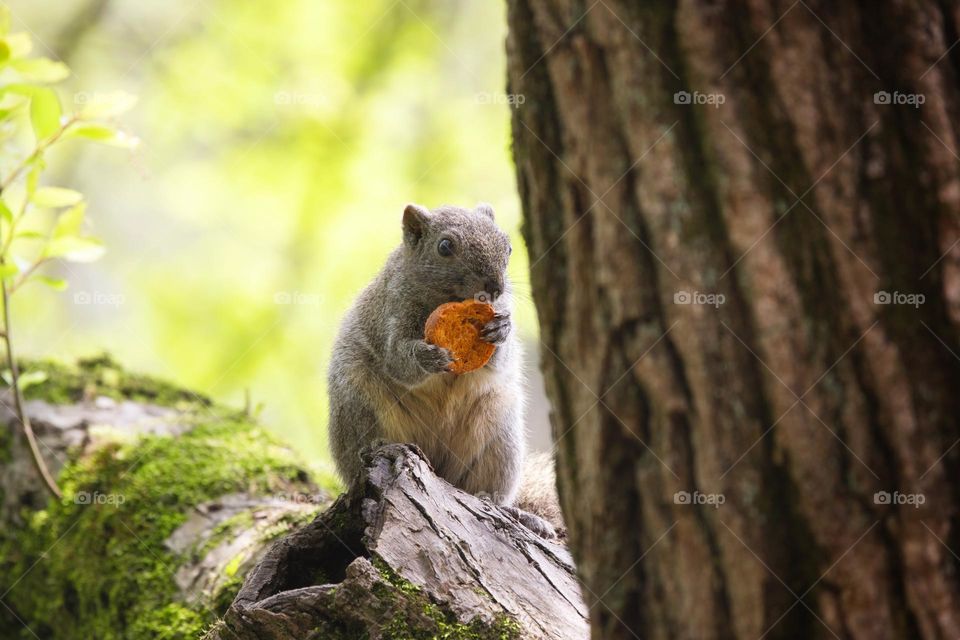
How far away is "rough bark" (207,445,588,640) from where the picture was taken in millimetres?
2375

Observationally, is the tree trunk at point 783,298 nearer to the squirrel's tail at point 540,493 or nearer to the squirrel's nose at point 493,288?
the squirrel's tail at point 540,493

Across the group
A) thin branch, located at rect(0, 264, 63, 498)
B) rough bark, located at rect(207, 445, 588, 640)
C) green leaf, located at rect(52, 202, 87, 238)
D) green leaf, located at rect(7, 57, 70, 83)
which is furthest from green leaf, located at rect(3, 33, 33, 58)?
rough bark, located at rect(207, 445, 588, 640)

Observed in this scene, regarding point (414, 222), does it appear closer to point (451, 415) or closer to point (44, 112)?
point (451, 415)

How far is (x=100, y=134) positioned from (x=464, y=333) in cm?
176

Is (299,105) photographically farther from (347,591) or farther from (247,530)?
(347,591)

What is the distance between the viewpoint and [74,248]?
12.5ft

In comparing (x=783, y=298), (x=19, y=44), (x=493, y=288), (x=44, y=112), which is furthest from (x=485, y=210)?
(x=783, y=298)

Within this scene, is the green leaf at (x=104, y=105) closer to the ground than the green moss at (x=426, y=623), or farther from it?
farther from it

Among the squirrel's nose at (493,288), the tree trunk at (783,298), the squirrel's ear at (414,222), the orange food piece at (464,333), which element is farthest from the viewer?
the squirrel's ear at (414,222)

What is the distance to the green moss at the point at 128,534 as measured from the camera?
11.7ft

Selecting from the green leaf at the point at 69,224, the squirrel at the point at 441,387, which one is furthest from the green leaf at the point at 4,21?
the squirrel at the point at 441,387

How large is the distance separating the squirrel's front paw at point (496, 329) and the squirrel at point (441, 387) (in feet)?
0.14

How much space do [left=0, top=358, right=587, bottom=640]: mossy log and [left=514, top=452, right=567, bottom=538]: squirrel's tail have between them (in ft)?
2.93

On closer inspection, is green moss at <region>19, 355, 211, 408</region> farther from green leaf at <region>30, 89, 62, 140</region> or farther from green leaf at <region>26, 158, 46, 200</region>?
green leaf at <region>30, 89, 62, 140</region>
